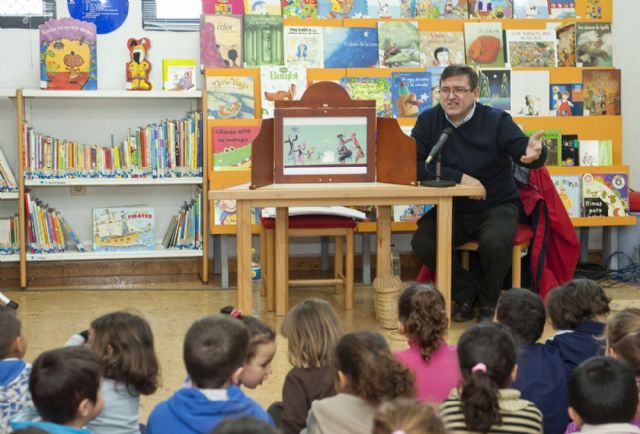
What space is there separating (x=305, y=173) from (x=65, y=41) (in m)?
2.09

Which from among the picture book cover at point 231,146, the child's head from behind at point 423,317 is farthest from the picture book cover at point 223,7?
the child's head from behind at point 423,317

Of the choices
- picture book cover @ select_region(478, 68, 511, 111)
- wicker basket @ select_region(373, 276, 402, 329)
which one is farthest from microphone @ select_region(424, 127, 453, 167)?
picture book cover @ select_region(478, 68, 511, 111)

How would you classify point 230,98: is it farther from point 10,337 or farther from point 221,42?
point 10,337

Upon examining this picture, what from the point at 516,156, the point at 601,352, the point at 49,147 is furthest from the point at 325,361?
the point at 49,147

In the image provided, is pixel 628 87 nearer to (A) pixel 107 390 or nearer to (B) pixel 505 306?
(B) pixel 505 306

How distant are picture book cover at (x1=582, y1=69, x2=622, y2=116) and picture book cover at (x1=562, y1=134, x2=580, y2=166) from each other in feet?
0.82

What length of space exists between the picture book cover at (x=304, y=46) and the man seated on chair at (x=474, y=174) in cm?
115

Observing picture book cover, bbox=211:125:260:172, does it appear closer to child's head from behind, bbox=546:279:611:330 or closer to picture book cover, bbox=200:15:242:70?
picture book cover, bbox=200:15:242:70

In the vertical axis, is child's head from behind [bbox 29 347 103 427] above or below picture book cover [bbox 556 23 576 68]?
below

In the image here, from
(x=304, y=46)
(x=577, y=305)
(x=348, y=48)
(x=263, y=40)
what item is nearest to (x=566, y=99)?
(x=348, y=48)

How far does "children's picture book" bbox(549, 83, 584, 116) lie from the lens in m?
6.02

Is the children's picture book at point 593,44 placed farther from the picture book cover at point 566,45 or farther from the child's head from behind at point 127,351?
the child's head from behind at point 127,351

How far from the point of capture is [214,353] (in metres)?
2.12

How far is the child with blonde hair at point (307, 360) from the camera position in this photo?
8.07ft
